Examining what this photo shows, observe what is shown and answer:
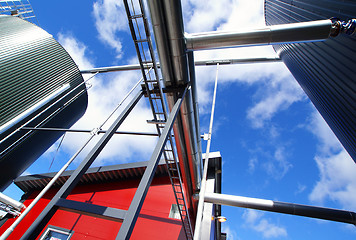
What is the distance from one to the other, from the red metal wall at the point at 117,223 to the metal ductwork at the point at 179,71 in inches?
103

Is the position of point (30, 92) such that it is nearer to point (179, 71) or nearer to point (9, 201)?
point (9, 201)

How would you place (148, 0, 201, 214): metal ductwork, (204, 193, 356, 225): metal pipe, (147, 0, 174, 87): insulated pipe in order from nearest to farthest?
(147, 0, 174, 87): insulated pipe
(148, 0, 201, 214): metal ductwork
(204, 193, 356, 225): metal pipe

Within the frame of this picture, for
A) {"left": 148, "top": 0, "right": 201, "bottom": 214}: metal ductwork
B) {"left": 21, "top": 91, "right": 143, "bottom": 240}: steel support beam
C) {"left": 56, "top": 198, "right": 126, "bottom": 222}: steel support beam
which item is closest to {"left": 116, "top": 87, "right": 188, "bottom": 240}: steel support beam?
{"left": 56, "top": 198, "right": 126, "bottom": 222}: steel support beam

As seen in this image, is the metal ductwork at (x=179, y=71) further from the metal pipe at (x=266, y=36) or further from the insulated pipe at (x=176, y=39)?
the metal pipe at (x=266, y=36)

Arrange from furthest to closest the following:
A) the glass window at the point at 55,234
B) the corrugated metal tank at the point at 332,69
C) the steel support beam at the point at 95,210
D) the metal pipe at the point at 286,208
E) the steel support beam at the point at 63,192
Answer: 1. the glass window at the point at 55,234
2. the metal pipe at the point at 286,208
3. the corrugated metal tank at the point at 332,69
4. the steel support beam at the point at 95,210
5. the steel support beam at the point at 63,192

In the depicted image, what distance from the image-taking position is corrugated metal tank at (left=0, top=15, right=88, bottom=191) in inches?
357

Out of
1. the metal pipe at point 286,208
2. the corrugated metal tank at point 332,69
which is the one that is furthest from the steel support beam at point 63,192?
the corrugated metal tank at point 332,69

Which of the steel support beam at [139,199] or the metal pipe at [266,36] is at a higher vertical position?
the metal pipe at [266,36]

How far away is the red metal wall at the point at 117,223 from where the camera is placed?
893 cm

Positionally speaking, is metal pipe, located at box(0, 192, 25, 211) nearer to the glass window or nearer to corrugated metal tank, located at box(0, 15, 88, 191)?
corrugated metal tank, located at box(0, 15, 88, 191)

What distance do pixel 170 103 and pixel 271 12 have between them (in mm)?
14484

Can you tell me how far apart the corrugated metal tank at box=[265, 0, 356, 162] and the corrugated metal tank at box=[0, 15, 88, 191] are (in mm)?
13176

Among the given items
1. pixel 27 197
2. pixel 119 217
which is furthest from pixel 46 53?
pixel 119 217

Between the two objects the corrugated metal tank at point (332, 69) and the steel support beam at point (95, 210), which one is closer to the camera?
the steel support beam at point (95, 210)
